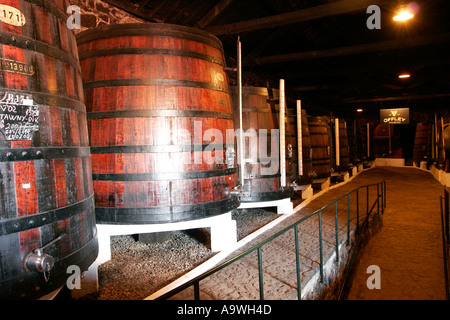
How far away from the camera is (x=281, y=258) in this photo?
3.56 m

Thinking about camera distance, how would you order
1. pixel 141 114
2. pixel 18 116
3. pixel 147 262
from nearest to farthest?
pixel 18 116 < pixel 141 114 < pixel 147 262

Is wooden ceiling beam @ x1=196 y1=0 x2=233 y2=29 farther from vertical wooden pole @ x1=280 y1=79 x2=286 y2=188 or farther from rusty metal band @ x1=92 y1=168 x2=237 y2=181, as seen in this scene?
rusty metal band @ x1=92 y1=168 x2=237 y2=181

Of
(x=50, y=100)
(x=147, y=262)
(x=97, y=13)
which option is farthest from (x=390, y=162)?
(x=50, y=100)

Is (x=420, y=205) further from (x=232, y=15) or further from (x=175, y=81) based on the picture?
(x=175, y=81)

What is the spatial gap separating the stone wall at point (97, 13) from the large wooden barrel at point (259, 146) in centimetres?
238

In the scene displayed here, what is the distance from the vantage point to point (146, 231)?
303 cm

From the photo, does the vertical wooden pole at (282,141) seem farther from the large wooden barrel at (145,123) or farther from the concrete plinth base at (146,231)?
the large wooden barrel at (145,123)

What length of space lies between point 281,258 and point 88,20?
4.27 metres

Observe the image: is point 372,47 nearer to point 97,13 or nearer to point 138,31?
point 97,13

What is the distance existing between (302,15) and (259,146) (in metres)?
2.92

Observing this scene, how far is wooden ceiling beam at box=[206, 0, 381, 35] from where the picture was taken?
211 inches

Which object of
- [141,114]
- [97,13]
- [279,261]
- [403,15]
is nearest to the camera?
[141,114]

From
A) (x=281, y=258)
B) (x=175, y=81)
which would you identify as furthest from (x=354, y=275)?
(x=175, y=81)

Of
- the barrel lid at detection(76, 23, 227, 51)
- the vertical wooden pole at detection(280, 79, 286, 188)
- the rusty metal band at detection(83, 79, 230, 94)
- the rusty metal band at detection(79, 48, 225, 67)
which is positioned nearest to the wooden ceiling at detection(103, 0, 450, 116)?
the vertical wooden pole at detection(280, 79, 286, 188)
